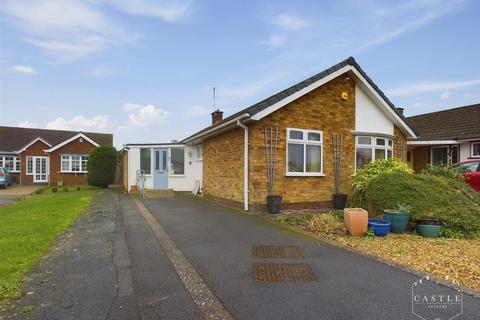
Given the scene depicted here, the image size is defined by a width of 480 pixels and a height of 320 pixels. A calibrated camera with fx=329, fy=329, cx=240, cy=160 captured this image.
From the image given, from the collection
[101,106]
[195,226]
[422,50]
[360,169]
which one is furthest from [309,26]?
[101,106]

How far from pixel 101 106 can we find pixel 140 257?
577 inches

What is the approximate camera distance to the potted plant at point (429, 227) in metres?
7.56

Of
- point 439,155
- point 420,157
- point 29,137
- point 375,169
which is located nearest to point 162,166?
point 375,169

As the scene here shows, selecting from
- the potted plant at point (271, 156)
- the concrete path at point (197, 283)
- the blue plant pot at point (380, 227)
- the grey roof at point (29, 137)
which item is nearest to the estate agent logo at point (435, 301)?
the concrete path at point (197, 283)

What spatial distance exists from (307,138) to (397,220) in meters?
4.56

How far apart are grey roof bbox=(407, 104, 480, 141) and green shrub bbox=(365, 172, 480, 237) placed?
28.0 ft

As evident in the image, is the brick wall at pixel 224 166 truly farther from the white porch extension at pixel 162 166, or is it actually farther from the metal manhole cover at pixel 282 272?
the metal manhole cover at pixel 282 272

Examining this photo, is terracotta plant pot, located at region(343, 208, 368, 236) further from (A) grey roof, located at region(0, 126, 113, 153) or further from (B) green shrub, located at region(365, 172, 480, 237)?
(A) grey roof, located at region(0, 126, 113, 153)

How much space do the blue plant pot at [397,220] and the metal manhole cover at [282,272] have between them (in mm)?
3683

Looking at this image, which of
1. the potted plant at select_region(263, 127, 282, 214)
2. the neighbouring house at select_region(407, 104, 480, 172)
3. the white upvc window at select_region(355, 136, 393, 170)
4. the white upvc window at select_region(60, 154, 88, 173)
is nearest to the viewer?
the potted plant at select_region(263, 127, 282, 214)

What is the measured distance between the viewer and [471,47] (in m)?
12.1

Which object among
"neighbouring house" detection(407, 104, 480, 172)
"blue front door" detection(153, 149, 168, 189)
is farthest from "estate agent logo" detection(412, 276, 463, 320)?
"blue front door" detection(153, 149, 168, 189)

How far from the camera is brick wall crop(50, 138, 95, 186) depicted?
2755 centimetres

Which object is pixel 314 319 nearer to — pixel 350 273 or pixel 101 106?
pixel 350 273
